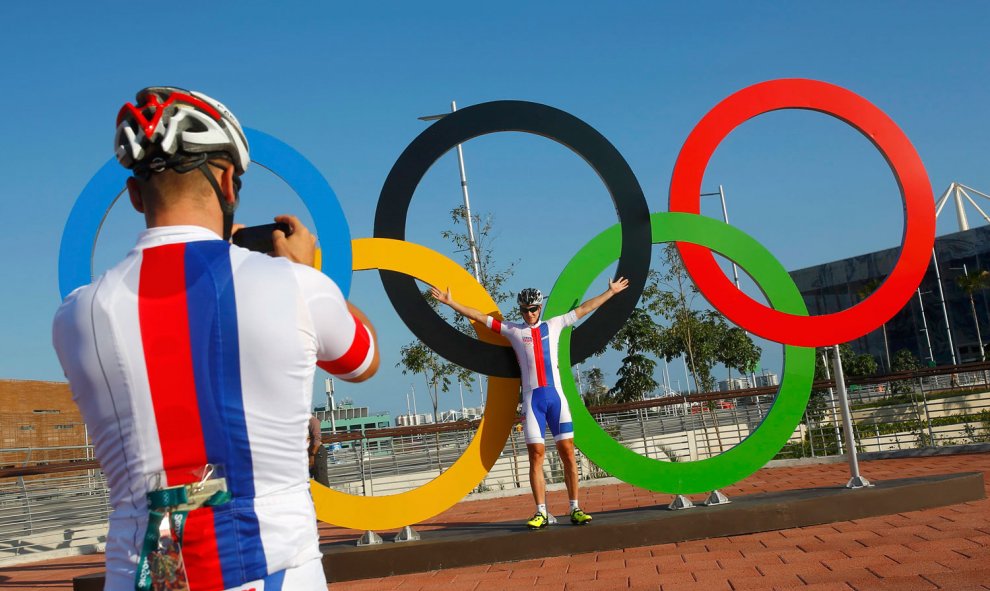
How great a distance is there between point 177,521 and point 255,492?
142 millimetres

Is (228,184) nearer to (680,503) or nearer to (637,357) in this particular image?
(680,503)

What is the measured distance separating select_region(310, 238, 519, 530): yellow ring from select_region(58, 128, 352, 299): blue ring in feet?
0.89

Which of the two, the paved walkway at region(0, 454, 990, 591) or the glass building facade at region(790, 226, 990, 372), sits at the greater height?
the glass building facade at region(790, 226, 990, 372)

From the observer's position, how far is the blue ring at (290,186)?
7074 millimetres

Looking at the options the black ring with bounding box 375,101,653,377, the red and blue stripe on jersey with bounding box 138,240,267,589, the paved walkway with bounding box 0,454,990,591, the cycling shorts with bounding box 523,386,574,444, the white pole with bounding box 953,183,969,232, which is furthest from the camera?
the white pole with bounding box 953,183,969,232

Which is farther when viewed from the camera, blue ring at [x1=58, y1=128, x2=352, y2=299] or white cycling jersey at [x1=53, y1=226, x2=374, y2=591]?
blue ring at [x1=58, y1=128, x2=352, y2=299]

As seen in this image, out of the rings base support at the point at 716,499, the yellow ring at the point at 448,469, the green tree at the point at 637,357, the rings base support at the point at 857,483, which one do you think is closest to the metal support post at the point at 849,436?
the rings base support at the point at 857,483

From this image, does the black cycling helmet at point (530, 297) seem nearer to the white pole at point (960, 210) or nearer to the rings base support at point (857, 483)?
the rings base support at point (857, 483)

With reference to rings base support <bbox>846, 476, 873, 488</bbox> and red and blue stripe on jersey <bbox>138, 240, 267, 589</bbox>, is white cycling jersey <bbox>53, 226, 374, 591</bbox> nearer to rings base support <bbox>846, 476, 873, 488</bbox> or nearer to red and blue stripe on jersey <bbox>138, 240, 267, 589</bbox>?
red and blue stripe on jersey <bbox>138, 240, 267, 589</bbox>

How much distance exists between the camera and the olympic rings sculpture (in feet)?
23.5

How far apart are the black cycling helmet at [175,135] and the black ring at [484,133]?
5541 millimetres

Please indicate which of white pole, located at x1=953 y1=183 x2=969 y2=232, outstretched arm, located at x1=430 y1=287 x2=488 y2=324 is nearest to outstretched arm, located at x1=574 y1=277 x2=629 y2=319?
outstretched arm, located at x1=430 y1=287 x2=488 y2=324

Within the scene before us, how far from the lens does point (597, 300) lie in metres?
7.18

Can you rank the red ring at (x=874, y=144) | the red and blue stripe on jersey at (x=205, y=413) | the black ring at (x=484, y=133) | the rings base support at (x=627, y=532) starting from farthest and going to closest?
the red ring at (x=874, y=144) < the black ring at (x=484, y=133) < the rings base support at (x=627, y=532) < the red and blue stripe on jersey at (x=205, y=413)
